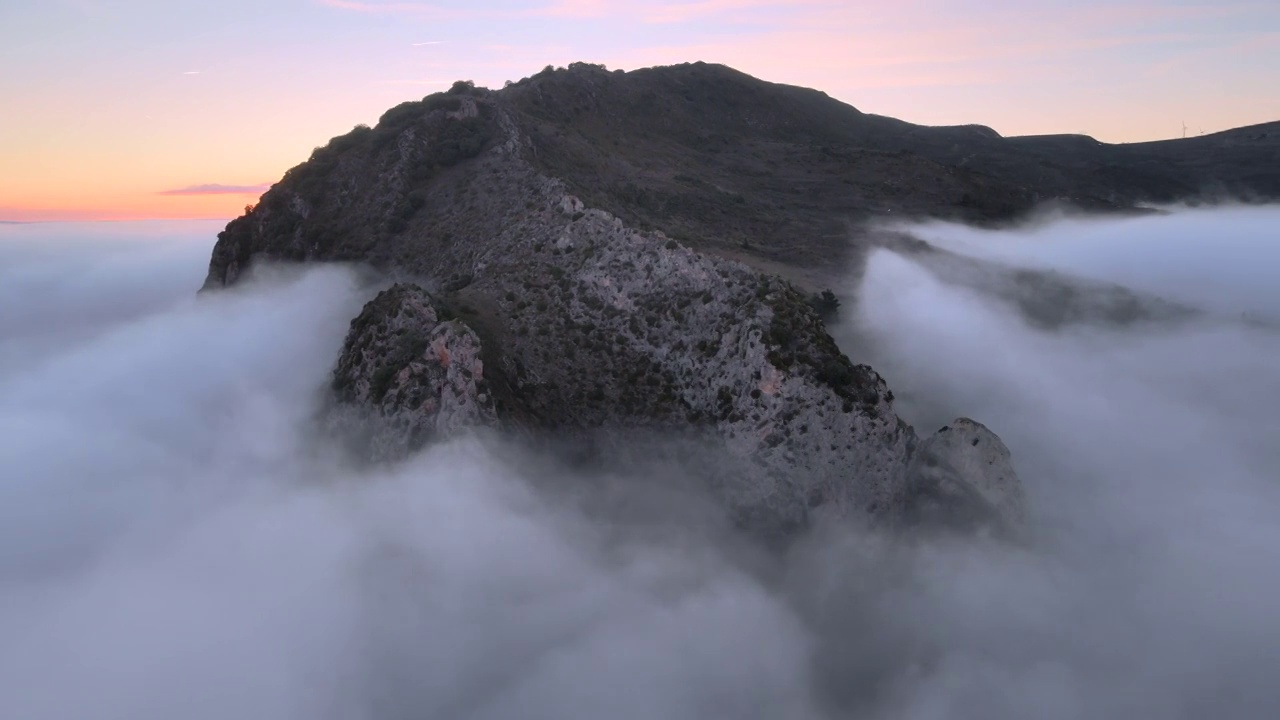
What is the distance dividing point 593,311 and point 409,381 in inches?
387

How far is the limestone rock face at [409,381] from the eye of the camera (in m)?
35.9

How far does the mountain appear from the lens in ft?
122

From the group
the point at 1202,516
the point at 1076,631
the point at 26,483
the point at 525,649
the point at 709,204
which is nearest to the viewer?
the point at 525,649

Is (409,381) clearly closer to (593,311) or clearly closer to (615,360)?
(615,360)

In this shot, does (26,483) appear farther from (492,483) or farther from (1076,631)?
(1076,631)

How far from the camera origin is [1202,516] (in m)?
56.4

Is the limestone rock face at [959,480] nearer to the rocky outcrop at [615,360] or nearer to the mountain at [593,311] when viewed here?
the mountain at [593,311]

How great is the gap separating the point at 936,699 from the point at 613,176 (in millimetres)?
37608

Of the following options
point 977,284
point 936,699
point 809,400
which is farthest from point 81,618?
point 977,284

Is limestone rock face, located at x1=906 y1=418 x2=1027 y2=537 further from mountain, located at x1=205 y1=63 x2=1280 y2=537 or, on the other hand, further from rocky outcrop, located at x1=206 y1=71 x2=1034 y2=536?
rocky outcrop, located at x1=206 y1=71 x2=1034 y2=536

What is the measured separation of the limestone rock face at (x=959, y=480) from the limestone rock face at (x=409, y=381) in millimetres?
18672

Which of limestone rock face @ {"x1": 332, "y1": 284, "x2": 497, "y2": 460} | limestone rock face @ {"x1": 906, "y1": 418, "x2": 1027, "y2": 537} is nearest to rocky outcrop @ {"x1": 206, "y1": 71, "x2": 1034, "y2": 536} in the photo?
limestone rock face @ {"x1": 332, "y1": 284, "x2": 497, "y2": 460}

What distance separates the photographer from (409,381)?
36500mm

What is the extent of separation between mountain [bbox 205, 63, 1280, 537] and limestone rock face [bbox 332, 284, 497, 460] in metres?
0.09
